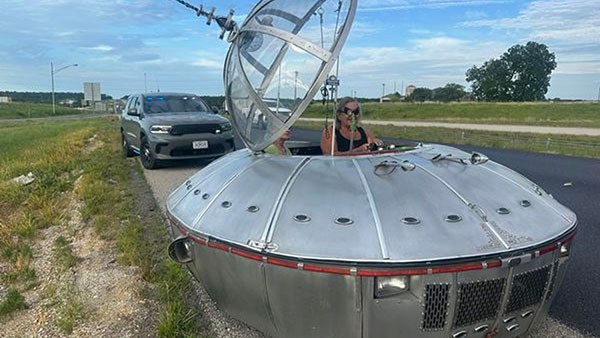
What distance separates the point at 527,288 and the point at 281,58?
7.11 feet

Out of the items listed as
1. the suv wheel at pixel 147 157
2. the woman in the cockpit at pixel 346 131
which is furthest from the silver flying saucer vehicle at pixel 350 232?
the suv wheel at pixel 147 157

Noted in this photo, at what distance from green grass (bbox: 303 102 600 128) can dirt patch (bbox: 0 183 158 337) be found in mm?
36936

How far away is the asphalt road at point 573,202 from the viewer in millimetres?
3691

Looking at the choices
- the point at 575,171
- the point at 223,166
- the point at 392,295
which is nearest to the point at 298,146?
the point at 223,166

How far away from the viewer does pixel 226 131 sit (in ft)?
35.7

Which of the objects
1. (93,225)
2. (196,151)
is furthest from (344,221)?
(196,151)

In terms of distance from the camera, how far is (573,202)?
788 cm

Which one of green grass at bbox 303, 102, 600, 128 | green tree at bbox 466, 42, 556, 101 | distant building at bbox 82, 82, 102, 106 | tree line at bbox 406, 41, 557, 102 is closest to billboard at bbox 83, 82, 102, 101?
distant building at bbox 82, 82, 102, 106

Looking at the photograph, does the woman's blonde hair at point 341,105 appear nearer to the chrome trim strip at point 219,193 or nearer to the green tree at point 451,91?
the chrome trim strip at point 219,193

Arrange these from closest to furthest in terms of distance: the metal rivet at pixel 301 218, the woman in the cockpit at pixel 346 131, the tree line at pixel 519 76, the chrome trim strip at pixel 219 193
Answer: the metal rivet at pixel 301 218 < the chrome trim strip at pixel 219 193 < the woman in the cockpit at pixel 346 131 < the tree line at pixel 519 76

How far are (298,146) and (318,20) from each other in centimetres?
169

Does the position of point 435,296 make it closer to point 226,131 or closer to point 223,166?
point 223,166

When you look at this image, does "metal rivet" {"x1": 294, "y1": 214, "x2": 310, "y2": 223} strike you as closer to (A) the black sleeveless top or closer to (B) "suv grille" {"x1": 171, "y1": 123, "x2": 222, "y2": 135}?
(A) the black sleeveless top

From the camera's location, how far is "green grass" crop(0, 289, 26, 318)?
3664 millimetres
